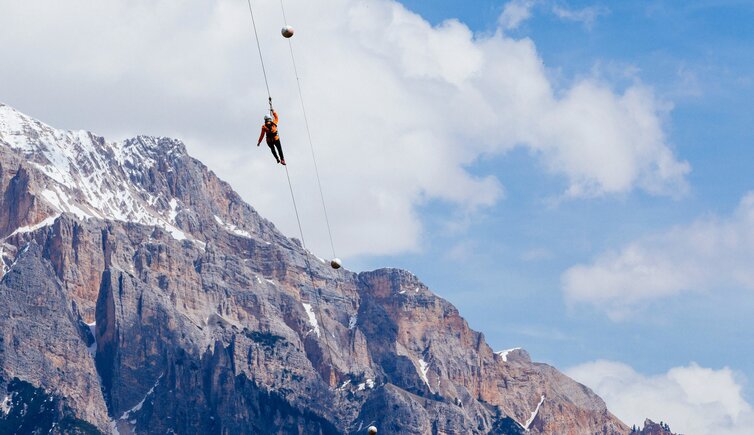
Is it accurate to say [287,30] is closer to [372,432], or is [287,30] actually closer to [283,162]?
[283,162]

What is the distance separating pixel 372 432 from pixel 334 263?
13.8 meters

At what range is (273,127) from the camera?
14462 centimetres

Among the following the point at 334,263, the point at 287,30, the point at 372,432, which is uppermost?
the point at 287,30

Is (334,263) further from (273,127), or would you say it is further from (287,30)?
(287,30)

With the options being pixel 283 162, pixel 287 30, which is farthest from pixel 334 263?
pixel 287 30

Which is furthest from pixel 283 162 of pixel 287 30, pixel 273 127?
pixel 287 30

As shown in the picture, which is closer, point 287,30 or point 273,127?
point 287,30

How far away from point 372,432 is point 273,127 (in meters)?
23.8

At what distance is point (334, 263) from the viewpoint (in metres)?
148

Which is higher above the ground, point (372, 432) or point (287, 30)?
point (287, 30)

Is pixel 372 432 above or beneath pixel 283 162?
beneath

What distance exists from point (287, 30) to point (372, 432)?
30.7 m

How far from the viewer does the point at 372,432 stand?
466 feet

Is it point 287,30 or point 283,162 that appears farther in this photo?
point 283,162
